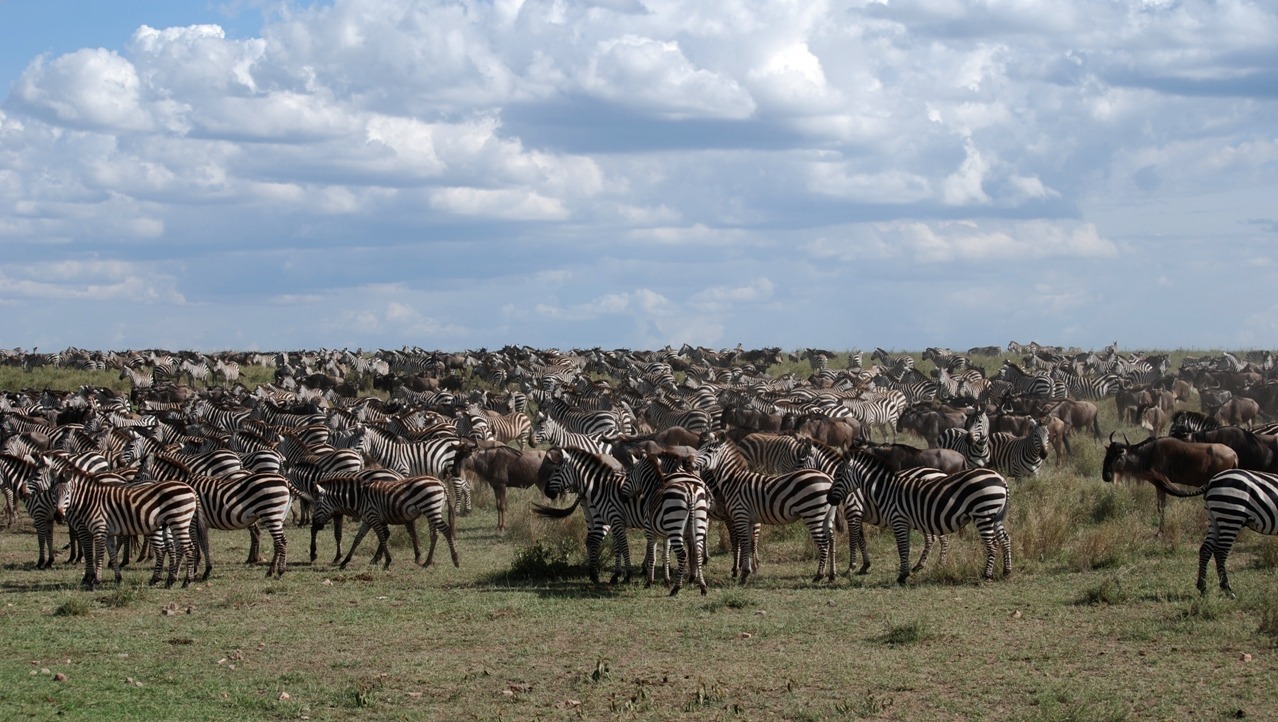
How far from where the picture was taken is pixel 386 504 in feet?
55.6

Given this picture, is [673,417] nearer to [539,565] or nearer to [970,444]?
[970,444]

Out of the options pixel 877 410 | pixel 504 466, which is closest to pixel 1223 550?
pixel 504 466

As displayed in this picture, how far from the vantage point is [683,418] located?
100 feet

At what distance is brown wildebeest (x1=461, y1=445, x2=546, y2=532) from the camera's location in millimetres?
21375

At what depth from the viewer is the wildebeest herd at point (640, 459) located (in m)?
15.1

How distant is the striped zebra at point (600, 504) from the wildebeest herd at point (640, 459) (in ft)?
0.10

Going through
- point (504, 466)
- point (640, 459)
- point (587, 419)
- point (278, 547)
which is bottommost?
point (278, 547)

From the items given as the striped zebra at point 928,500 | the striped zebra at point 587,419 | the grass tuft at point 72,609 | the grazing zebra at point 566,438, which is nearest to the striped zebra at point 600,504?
the striped zebra at point 928,500

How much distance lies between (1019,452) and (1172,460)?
4355 mm

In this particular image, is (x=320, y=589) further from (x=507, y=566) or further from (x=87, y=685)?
(x=87, y=685)

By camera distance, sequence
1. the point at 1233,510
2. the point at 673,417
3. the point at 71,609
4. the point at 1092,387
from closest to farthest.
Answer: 1. the point at 1233,510
2. the point at 71,609
3. the point at 673,417
4. the point at 1092,387

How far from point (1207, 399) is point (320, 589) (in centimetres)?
2628

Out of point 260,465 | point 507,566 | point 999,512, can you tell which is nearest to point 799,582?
point 999,512

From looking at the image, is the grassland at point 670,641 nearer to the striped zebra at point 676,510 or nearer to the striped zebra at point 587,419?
the striped zebra at point 676,510
